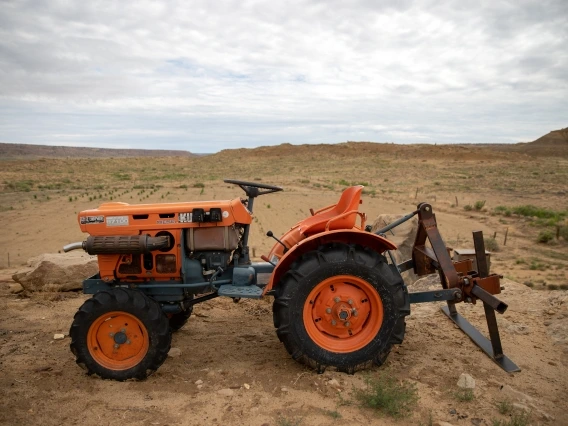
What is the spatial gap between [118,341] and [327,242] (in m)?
1.92

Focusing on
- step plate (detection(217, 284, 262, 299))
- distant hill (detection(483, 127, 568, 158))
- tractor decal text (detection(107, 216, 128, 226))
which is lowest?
step plate (detection(217, 284, 262, 299))

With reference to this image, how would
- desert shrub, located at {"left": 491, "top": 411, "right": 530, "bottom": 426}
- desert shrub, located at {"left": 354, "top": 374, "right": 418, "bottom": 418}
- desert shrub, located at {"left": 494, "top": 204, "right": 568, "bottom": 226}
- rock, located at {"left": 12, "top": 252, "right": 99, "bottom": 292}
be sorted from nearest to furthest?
1. desert shrub, located at {"left": 491, "top": 411, "right": 530, "bottom": 426}
2. desert shrub, located at {"left": 354, "top": 374, "right": 418, "bottom": 418}
3. rock, located at {"left": 12, "top": 252, "right": 99, "bottom": 292}
4. desert shrub, located at {"left": 494, "top": 204, "right": 568, "bottom": 226}

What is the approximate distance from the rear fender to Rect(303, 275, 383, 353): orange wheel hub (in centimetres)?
32

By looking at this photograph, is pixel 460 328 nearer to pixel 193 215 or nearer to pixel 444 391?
pixel 444 391

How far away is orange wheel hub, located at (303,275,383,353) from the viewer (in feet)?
12.9

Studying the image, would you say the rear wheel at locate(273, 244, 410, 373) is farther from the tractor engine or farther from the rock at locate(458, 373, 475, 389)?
the tractor engine

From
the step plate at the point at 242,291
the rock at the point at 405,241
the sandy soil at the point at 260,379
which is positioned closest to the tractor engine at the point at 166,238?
the step plate at the point at 242,291

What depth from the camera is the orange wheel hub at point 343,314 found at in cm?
393

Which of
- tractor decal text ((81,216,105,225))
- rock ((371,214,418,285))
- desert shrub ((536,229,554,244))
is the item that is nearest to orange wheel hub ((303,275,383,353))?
tractor decal text ((81,216,105,225))

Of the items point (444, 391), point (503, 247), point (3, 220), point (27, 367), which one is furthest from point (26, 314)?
point (3, 220)

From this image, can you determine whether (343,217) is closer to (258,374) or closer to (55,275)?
(258,374)

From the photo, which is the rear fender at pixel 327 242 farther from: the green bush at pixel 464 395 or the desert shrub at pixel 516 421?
the desert shrub at pixel 516 421

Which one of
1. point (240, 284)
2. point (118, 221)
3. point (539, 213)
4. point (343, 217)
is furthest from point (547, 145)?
point (118, 221)

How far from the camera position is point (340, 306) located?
3941mm
